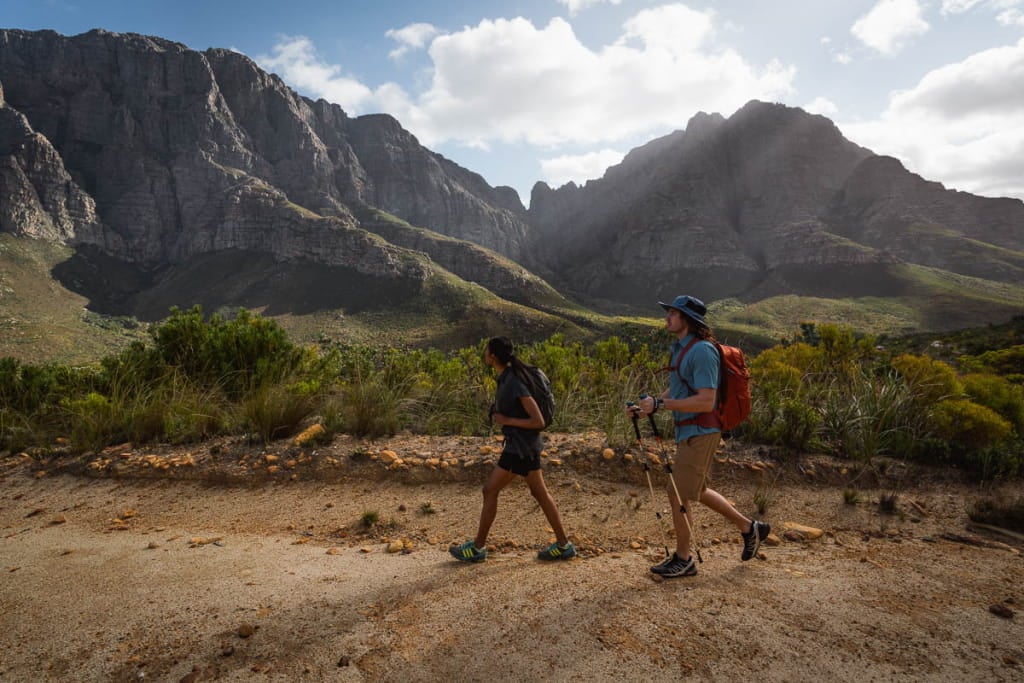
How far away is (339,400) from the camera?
745 centimetres

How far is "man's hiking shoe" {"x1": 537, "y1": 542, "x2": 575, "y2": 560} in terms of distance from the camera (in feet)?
12.7

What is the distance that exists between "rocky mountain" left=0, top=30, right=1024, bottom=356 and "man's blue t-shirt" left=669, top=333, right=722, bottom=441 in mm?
86710

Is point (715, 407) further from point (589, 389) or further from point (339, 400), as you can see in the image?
point (339, 400)

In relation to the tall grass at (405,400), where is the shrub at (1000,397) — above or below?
above

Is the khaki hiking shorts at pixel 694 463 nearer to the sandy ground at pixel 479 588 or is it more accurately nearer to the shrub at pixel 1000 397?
the sandy ground at pixel 479 588

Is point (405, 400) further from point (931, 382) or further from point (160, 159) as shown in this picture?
point (160, 159)

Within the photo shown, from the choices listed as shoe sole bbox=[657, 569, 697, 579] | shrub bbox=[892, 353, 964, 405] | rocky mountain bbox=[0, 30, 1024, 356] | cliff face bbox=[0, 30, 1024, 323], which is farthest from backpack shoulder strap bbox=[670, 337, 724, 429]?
cliff face bbox=[0, 30, 1024, 323]

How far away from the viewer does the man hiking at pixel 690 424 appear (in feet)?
11.3

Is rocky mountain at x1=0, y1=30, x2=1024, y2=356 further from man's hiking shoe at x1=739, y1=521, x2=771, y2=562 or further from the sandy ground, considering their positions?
man's hiking shoe at x1=739, y1=521, x2=771, y2=562

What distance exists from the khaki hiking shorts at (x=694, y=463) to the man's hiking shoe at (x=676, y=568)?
1.45 ft

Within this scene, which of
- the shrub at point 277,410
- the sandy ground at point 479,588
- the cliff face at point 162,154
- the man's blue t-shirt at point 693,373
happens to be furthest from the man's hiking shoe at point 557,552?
the cliff face at point 162,154

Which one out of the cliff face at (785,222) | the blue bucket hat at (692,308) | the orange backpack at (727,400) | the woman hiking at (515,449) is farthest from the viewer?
the cliff face at (785,222)

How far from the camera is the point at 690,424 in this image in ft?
11.8

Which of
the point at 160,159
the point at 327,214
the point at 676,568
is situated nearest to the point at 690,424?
the point at 676,568
